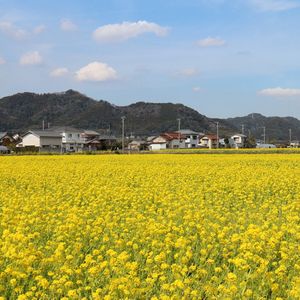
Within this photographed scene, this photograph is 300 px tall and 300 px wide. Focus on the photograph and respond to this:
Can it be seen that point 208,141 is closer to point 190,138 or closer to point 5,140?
point 190,138

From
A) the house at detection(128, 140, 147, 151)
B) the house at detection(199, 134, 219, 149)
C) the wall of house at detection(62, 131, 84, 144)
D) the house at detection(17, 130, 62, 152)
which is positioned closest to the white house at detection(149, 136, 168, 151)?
the house at detection(128, 140, 147, 151)

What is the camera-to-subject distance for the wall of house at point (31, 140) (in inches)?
3295

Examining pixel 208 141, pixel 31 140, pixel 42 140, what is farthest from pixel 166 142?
pixel 31 140

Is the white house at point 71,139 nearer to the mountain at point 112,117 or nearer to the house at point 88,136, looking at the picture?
the house at point 88,136

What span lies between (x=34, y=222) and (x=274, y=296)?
4601mm

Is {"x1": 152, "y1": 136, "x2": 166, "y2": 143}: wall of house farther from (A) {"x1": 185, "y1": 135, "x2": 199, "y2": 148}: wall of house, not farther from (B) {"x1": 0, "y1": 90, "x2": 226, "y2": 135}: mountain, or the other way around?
(B) {"x1": 0, "y1": 90, "x2": 226, "y2": 135}: mountain

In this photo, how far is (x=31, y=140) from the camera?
84.6m

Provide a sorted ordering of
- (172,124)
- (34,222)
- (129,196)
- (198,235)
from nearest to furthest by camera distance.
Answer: (198,235) < (34,222) < (129,196) < (172,124)

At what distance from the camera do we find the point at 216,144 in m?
115

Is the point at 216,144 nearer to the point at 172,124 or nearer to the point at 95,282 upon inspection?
the point at 172,124

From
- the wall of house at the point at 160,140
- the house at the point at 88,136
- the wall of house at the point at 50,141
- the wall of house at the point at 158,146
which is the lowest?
the wall of house at the point at 158,146

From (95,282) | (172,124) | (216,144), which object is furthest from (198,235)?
A: (172,124)

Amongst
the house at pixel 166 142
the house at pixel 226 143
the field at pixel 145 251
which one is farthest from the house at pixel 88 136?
the field at pixel 145 251

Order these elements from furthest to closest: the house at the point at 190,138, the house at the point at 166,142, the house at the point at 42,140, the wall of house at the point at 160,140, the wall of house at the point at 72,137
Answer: the house at the point at 190,138, the wall of house at the point at 160,140, the house at the point at 166,142, the wall of house at the point at 72,137, the house at the point at 42,140
